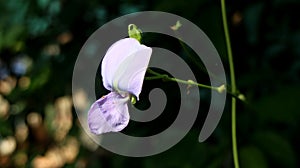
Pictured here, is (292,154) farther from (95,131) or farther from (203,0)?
(95,131)

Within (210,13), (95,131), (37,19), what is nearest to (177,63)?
(210,13)

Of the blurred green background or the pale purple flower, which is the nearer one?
the pale purple flower

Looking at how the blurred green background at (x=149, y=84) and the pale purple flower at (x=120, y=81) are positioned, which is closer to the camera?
the pale purple flower at (x=120, y=81)

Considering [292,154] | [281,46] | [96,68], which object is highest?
[281,46]

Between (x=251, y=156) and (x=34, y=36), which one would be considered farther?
(x=34, y=36)

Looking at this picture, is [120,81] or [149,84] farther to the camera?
[149,84]
